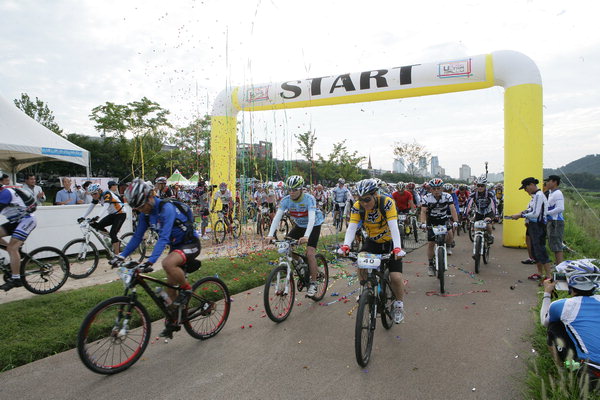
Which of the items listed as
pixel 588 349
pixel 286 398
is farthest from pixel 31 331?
pixel 588 349

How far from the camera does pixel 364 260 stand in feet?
12.9

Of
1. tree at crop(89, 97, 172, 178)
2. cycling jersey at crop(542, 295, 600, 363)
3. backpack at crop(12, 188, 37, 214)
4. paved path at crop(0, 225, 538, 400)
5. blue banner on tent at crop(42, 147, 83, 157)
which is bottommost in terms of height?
paved path at crop(0, 225, 538, 400)

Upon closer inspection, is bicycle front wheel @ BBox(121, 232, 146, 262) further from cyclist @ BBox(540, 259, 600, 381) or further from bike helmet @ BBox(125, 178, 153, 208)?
cyclist @ BBox(540, 259, 600, 381)

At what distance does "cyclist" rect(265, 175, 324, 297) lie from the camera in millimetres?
5570

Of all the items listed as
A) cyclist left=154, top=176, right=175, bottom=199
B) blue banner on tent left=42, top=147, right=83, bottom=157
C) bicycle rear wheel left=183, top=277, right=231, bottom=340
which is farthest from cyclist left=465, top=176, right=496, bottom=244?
blue banner on tent left=42, top=147, right=83, bottom=157

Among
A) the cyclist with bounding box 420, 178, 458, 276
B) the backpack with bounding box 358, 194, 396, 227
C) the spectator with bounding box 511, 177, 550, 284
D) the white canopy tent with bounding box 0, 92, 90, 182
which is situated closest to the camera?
the backpack with bounding box 358, 194, 396, 227

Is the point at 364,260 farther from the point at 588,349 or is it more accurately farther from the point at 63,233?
the point at 63,233

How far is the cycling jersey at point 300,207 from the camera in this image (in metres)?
5.80

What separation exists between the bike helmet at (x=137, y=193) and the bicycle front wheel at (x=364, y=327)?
2.62 m

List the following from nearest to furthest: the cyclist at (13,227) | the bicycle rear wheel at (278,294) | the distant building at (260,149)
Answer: the bicycle rear wheel at (278,294)
the cyclist at (13,227)
the distant building at (260,149)

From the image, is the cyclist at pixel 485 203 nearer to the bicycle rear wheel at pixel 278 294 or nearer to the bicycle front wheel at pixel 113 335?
the bicycle rear wheel at pixel 278 294

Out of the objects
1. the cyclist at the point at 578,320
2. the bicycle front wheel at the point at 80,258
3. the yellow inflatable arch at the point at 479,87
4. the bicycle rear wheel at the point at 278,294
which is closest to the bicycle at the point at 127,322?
the bicycle rear wheel at the point at 278,294

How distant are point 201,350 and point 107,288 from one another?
9.67 feet

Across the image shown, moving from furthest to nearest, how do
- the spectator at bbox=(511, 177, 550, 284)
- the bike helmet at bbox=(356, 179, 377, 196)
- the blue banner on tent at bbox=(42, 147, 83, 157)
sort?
the blue banner on tent at bbox=(42, 147, 83, 157)
the spectator at bbox=(511, 177, 550, 284)
the bike helmet at bbox=(356, 179, 377, 196)
